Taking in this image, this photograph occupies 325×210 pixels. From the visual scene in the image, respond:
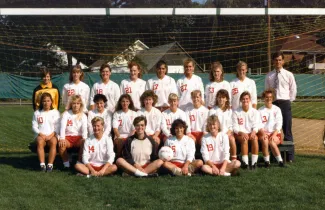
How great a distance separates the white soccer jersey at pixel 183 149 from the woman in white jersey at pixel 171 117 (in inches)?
13.4

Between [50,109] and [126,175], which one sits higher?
[50,109]

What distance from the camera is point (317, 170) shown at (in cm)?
789

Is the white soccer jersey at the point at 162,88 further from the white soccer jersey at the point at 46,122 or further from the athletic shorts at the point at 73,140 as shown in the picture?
the white soccer jersey at the point at 46,122

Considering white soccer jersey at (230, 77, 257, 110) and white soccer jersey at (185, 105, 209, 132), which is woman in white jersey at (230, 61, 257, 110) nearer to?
white soccer jersey at (230, 77, 257, 110)

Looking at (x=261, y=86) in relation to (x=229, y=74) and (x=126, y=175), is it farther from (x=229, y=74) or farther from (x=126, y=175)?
(x=126, y=175)

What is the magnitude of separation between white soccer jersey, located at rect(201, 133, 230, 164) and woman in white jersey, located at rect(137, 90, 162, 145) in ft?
2.61

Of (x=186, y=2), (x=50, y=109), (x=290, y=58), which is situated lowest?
(x=50, y=109)

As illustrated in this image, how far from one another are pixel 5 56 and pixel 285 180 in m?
15.8

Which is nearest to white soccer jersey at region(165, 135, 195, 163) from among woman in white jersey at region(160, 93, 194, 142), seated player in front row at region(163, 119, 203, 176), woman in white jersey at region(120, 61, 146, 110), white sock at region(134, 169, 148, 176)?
seated player in front row at region(163, 119, 203, 176)

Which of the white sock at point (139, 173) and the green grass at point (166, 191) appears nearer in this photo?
the green grass at point (166, 191)

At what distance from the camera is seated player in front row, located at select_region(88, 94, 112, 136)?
26.6 ft

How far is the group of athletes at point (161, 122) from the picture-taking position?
758cm

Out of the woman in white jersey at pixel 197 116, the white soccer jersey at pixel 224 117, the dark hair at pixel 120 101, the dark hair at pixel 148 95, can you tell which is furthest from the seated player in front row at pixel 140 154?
the white soccer jersey at pixel 224 117

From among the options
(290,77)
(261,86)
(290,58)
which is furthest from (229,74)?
→ (290,77)
